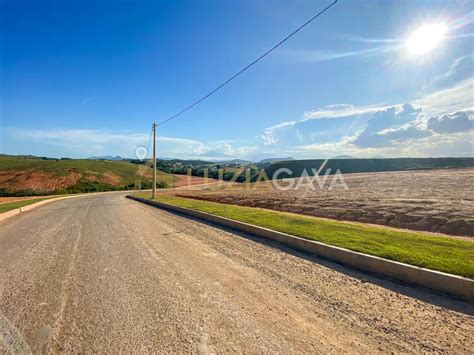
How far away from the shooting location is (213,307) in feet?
12.4

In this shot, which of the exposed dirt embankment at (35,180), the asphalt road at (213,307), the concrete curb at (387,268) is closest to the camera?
the asphalt road at (213,307)

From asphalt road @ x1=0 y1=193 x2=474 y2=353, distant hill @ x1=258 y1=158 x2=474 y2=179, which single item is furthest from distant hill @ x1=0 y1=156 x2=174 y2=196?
asphalt road @ x1=0 y1=193 x2=474 y2=353

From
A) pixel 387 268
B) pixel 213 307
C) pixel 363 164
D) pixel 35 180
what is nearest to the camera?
pixel 213 307

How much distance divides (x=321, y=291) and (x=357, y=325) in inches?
41.5

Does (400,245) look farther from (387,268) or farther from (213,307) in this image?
(213,307)

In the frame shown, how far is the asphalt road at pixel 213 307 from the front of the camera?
9.75 ft

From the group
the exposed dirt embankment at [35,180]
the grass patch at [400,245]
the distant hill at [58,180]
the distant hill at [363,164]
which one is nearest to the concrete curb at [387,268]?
the grass patch at [400,245]

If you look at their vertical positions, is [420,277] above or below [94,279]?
above

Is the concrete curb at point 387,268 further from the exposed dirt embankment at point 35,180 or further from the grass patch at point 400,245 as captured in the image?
the exposed dirt embankment at point 35,180

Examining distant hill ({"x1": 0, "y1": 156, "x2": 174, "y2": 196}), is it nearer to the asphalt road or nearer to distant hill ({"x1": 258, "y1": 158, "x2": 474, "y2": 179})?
distant hill ({"x1": 258, "y1": 158, "x2": 474, "y2": 179})

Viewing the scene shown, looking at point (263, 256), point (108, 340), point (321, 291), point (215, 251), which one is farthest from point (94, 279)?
point (321, 291)

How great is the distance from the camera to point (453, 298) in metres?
4.05

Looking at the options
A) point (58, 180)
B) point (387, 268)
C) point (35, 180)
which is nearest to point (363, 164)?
point (58, 180)

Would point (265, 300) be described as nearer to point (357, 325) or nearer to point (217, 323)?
point (217, 323)
